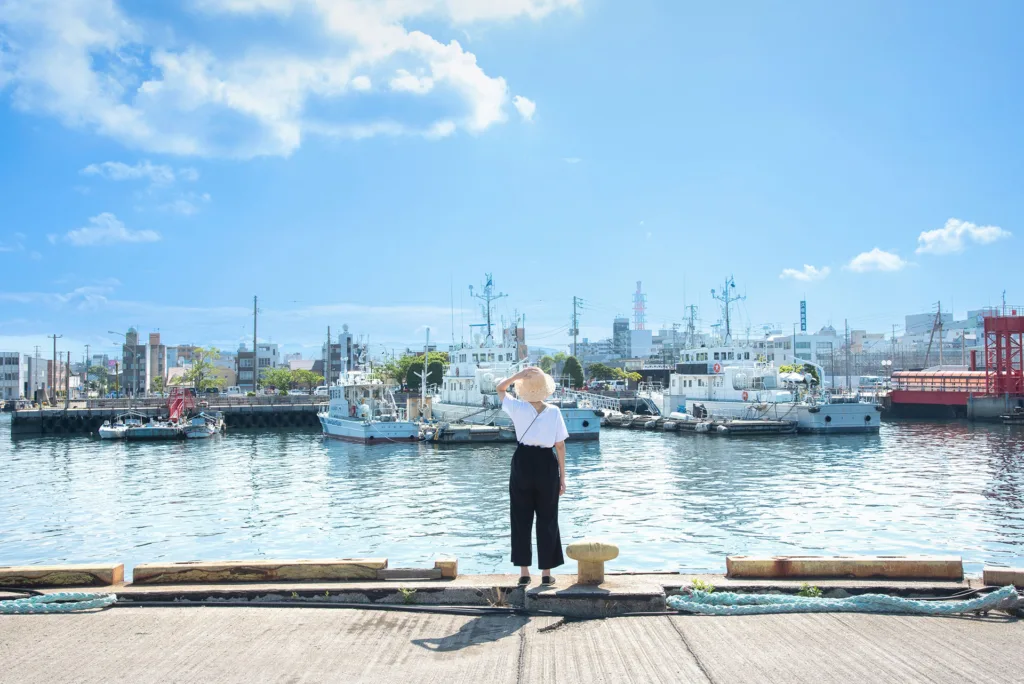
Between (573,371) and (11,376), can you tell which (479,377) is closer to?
(573,371)

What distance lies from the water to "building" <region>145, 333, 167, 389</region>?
77.5 m

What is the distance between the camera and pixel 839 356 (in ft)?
467

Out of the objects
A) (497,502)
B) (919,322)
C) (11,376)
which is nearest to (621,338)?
(919,322)

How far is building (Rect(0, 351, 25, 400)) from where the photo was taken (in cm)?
9925

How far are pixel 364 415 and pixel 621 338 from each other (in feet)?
444

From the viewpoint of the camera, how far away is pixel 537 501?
5.79 meters

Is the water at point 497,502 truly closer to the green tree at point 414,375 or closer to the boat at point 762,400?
the boat at point 762,400

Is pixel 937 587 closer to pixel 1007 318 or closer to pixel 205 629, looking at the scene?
pixel 205 629

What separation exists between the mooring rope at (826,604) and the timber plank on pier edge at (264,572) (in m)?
2.52

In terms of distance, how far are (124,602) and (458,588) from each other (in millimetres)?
2571

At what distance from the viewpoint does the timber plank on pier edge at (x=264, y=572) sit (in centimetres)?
604

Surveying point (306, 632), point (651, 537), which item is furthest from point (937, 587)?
point (651, 537)

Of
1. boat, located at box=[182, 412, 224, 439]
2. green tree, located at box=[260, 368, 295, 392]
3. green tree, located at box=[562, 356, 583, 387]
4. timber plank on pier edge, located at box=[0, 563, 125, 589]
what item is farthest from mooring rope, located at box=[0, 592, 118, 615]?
green tree, located at box=[260, 368, 295, 392]

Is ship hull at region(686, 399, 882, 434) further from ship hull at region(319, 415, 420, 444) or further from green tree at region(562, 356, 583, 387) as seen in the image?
green tree at region(562, 356, 583, 387)
